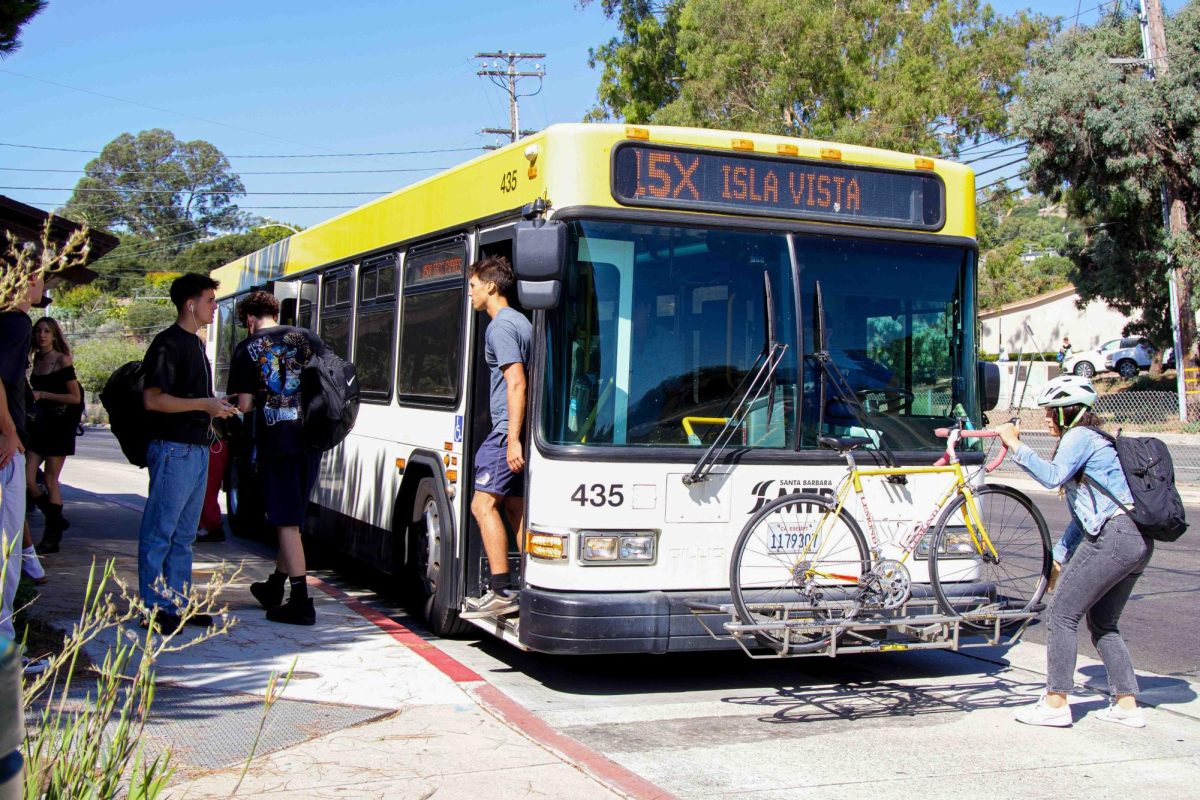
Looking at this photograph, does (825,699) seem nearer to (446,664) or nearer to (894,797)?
(894,797)

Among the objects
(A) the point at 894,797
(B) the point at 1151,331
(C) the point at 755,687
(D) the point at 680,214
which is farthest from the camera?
(B) the point at 1151,331

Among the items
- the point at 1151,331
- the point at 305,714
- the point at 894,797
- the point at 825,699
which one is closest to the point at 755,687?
the point at 825,699

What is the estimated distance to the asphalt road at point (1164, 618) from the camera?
797 centimetres

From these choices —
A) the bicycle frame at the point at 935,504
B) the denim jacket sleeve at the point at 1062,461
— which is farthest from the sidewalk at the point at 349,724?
the denim jacket sleeve at the point at 1062,461

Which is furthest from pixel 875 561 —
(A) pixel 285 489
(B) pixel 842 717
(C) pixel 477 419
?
(A) pixel 285 489

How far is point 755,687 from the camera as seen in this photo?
714 cm

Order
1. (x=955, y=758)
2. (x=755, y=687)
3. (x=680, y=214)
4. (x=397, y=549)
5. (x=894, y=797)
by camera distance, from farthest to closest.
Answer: (x=397, y=549), (x=755, y=687), (x=680, y=214), (x=955, y=758), (x=894, y=797)

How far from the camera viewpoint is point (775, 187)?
273 inches

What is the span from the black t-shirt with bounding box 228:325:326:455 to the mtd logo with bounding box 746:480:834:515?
317 centimetres

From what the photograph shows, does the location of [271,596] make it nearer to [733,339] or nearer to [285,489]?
[285,489]

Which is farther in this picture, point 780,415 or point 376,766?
point 780,415

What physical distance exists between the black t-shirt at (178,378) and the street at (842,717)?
1350 millimetres

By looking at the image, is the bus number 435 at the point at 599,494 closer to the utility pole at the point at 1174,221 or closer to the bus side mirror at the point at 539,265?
the bus side mirror at the point at 539,265

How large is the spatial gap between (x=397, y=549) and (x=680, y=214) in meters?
3.49
